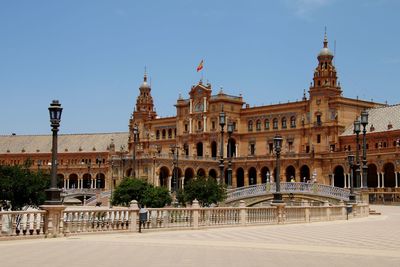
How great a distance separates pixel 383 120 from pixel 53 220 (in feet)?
248

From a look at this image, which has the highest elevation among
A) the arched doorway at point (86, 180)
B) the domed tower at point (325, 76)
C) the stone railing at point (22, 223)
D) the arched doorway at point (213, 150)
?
the domed tower at point (325, 76)

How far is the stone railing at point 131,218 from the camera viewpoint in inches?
891

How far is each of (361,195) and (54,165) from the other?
3399 cm

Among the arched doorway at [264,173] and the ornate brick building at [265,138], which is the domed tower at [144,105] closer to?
the ornate brick building at [265,138]

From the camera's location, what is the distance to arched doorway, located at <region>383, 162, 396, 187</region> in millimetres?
84381

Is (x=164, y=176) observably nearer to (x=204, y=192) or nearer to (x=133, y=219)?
(x=204, y=192)

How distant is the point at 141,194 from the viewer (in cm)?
5878

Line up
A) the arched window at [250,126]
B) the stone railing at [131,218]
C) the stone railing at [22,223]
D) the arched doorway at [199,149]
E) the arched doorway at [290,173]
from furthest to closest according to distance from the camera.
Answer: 1. the arched doorway at [199,149]
2. the arched window at [250,126]
3. the arched doorway at [290,173]
4. the stone railing at [131,218]
5. the stone railing at [22,223]

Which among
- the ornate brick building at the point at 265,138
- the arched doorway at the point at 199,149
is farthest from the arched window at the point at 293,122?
the arched doorway at the point at 199,149

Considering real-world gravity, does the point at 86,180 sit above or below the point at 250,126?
below

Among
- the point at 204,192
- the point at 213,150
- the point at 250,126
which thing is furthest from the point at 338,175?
the point at 204,192

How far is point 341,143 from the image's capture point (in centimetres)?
9375

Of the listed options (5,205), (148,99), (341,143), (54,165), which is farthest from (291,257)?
(148,99)

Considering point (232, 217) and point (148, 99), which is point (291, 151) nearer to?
point (148, 99)
